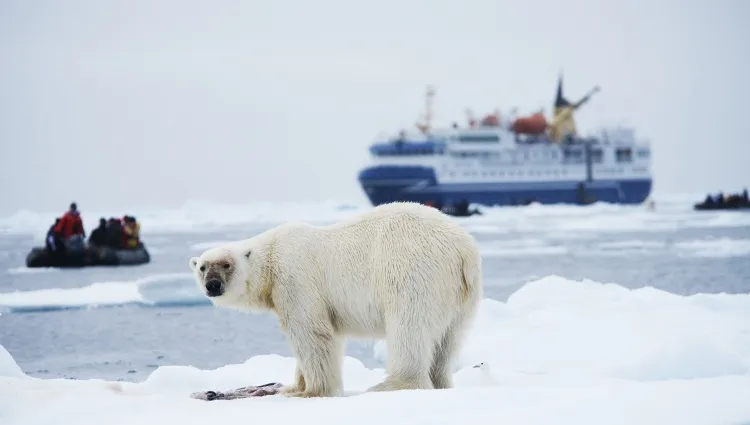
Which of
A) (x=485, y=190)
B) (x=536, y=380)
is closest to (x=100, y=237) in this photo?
(x=536, y=380)

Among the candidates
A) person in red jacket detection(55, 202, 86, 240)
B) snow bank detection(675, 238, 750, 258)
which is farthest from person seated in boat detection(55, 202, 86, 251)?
snow bank detection(675, 238, 750, 258)

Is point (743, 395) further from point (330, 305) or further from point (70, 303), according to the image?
point (70, 303)

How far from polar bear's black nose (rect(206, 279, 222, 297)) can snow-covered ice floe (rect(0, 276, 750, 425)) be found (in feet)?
1.85

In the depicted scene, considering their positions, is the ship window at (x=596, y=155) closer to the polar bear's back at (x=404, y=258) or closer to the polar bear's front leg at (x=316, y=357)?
the polar bear's back at (x=404, y=258)

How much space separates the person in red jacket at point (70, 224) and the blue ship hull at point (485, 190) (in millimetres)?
36293

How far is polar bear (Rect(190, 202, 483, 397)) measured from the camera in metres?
4.56

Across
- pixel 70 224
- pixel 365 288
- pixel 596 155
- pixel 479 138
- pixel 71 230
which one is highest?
pixel 479 138

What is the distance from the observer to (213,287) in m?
4.71

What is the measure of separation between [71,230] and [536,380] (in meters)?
17.5

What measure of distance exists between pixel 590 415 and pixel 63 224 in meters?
19.7

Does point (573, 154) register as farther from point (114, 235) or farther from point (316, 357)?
point (316, 357)

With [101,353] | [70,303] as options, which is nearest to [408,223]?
[101,353]

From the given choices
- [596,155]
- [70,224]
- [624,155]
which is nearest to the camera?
[70,224]

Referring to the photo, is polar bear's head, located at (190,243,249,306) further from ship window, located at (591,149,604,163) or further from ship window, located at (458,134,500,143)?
ship window, located at (591,149,604,163)
